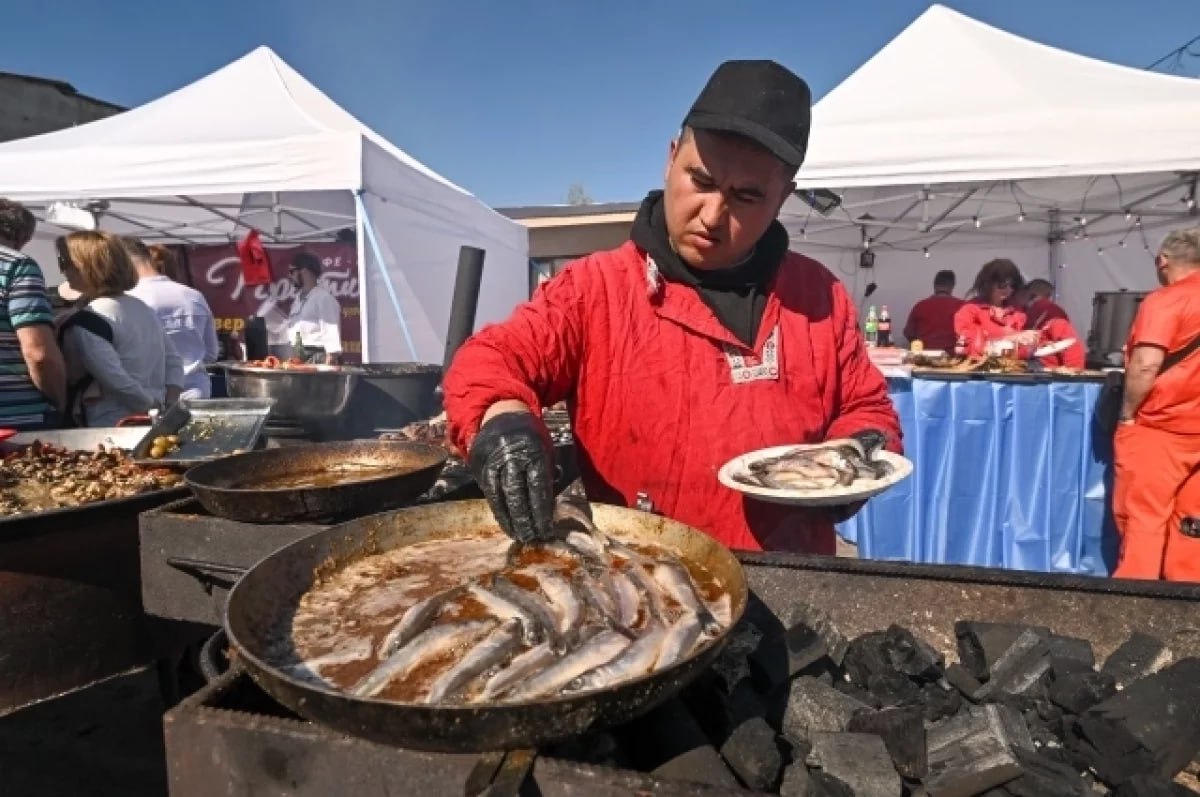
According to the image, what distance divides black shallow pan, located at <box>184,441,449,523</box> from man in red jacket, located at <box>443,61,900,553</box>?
474mm

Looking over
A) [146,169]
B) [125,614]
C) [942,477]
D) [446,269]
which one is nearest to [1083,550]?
[942,477]

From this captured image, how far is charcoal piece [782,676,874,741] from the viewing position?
1.67m

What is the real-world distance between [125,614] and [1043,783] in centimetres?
373

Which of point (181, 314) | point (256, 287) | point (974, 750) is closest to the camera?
point (974, 750)

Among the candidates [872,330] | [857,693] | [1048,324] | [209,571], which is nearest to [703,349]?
[857,693]

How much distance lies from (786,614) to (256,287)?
12659 mm

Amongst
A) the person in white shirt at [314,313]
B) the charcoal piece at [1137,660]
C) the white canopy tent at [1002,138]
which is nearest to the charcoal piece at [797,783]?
the charcoal piece at [1137,660]

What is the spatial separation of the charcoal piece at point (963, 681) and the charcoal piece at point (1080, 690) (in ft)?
0.60

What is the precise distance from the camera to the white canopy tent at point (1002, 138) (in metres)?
6.47

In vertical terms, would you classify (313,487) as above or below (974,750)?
above

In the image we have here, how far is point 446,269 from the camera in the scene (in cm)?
1080

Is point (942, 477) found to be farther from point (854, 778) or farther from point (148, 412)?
point (148, 412)

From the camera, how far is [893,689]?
6.11 ft

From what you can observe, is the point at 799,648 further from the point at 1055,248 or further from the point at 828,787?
the point at 1055,248
